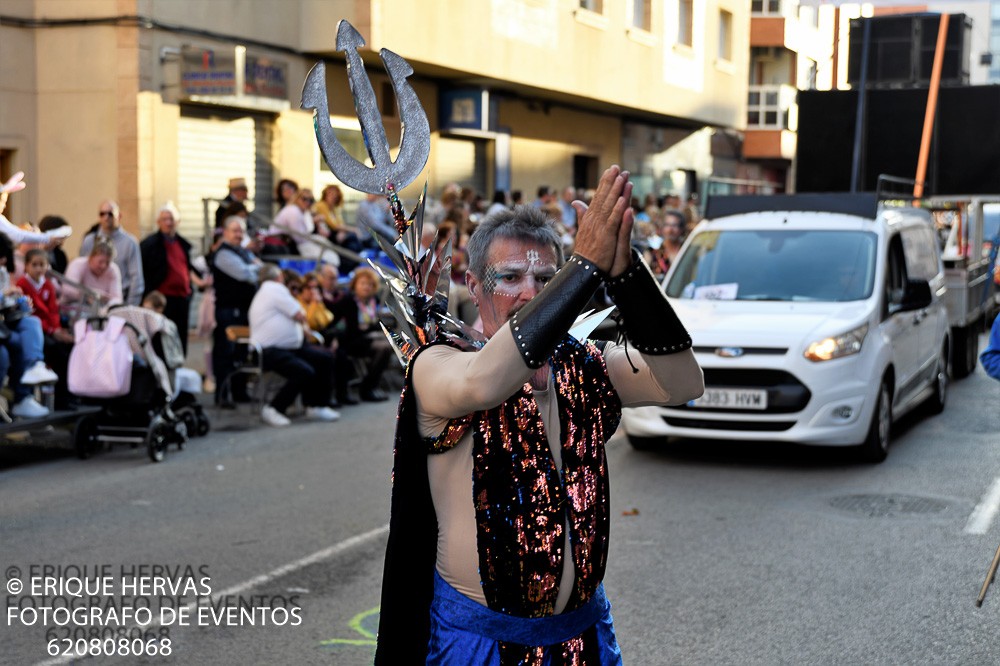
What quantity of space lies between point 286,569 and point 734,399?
13.6 ft

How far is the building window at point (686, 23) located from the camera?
1377 inches

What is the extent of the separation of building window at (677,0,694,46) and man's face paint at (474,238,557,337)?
32812mm

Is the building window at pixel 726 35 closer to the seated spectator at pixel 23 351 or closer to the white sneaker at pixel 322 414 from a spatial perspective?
the white sneaker at pixel 322 414

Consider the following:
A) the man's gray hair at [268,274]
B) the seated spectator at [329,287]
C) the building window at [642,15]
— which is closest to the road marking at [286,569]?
the man's gray hair at [268,274]

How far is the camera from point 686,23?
3550 centimetres

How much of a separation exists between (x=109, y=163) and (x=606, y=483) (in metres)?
16.2

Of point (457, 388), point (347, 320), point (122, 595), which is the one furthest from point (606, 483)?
point (347, 320)

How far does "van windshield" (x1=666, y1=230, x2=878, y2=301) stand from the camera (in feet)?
36.0

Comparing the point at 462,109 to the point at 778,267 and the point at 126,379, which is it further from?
the point at 126,379

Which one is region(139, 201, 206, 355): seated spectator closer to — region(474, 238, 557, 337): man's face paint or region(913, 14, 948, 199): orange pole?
region(913, 14, 948, 199): orange pole

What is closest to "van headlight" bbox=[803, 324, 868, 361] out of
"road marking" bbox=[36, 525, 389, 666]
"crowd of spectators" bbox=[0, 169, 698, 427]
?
"crowd of spectators" bbox=[0, 169, 698, 427]

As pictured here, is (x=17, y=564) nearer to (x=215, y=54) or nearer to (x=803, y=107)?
(x=215, y=54)

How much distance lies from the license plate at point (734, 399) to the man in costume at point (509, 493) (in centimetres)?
700

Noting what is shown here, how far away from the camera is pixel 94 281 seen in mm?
12648
